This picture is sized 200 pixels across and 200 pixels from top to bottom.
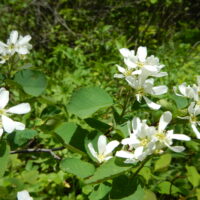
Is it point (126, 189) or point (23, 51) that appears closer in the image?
point (126, 189)

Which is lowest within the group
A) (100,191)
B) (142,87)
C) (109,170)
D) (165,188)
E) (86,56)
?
(165,188)

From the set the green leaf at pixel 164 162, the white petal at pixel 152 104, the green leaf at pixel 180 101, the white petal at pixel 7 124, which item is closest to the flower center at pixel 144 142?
the white petal at pixel 152 104

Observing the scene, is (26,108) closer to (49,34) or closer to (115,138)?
(115,138)

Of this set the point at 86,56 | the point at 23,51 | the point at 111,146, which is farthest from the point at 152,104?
the point at 86,56

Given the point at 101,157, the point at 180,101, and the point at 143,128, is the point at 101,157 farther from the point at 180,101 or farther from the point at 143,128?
the point at 180,101

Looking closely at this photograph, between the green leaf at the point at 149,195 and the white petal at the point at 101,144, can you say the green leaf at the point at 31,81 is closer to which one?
the white petal at the point at 101,144

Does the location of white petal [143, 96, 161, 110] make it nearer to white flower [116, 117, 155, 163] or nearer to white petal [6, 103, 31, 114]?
white flower [116, 117, 155, 163]

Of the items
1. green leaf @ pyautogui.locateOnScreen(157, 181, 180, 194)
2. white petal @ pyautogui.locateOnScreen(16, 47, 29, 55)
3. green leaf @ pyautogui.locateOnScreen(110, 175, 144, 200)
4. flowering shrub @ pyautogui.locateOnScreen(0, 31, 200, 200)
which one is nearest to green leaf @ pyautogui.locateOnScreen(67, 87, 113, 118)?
flowering shrub @ pyautogui.locateOnScreen(0, 31, 200, 200)
